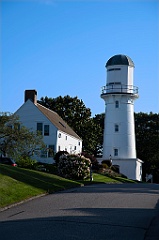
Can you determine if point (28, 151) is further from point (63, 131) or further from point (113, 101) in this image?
point (113, 101)

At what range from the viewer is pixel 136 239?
11.4 m

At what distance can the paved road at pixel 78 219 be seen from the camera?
38.2 ft

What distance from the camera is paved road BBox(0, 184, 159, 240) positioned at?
38.2 ft

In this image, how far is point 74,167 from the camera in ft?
119

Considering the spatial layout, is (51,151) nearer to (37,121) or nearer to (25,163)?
(37,121)

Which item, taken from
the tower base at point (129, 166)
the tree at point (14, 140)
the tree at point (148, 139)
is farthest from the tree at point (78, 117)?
the tree at point (14, 140)

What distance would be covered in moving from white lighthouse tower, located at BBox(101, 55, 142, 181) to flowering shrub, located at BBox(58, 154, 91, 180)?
22547 mm

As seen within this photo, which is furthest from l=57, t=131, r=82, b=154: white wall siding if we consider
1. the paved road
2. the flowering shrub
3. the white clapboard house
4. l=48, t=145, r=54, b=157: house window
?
the paved road

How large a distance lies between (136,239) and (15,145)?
28.0m

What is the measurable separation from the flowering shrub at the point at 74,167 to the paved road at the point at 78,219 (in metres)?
15.6

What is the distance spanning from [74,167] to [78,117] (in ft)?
116

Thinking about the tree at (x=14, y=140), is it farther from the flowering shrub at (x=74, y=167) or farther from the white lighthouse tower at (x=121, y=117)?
the white lighthouse tower at (x=121, y=117)

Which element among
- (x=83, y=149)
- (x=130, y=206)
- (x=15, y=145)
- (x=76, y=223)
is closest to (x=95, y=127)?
(x=83, y=149)

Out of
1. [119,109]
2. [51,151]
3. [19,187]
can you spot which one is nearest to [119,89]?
[119,109]
